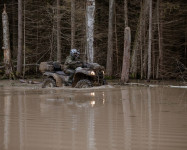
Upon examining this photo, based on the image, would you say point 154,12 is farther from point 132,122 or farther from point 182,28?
point 132,122

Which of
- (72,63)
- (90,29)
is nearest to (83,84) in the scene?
(72,63)

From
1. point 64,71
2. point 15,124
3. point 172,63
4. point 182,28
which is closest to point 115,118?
point 15,124

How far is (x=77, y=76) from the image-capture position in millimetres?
12664

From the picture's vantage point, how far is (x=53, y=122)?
5059mm

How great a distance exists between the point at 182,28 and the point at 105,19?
6.55 metres

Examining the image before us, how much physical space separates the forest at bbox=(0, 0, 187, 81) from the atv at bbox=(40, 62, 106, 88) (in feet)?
11.9

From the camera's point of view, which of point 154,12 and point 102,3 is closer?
point 154,12

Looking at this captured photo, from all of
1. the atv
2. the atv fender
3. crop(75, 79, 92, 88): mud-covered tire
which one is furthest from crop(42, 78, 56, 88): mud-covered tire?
crop(75, 79, 92, 88): mud-covered tire

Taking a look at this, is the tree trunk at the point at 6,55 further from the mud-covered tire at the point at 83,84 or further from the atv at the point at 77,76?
the mud-covered tire at the point at 83,84

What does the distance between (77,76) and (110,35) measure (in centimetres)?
1019

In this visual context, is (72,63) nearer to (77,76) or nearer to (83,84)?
(77,76)

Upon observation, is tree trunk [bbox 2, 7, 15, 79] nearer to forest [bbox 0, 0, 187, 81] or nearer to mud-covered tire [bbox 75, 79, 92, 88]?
forest [bbox 0, 0, 187, 81]

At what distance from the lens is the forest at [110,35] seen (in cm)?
2152

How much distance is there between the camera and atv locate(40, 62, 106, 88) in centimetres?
1237
